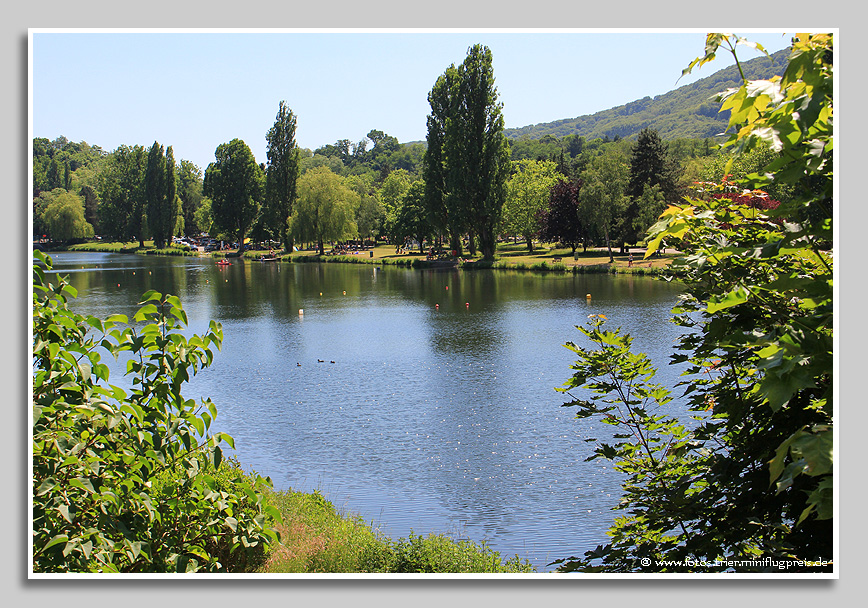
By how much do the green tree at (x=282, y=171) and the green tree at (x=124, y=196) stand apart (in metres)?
14.4

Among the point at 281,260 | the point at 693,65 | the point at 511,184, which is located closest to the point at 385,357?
the point at 693,65

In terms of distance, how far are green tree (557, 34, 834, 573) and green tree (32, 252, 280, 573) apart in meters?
3.11

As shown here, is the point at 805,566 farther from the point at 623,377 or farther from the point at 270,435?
the point at 270,435

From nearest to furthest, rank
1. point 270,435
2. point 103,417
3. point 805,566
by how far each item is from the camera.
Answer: point 805,566, point 103,417, point 270,435

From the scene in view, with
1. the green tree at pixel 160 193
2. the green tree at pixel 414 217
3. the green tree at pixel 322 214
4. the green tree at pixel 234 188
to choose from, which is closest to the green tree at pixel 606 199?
the green tree at pixel 414 217

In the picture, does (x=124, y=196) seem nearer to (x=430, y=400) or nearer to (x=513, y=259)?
(x=513, y=259)

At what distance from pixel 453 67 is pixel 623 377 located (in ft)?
197

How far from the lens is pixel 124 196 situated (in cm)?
7681

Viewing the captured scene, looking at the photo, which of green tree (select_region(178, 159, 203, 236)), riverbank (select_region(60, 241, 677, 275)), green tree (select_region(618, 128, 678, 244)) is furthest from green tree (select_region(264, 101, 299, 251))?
green tree (select_region(618, 128, 678, 244))

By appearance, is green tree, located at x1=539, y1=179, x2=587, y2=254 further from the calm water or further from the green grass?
the green grass

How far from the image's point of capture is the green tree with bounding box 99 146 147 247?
68.4 metres

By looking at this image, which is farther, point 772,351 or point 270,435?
point 270,435

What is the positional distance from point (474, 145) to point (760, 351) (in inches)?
2365

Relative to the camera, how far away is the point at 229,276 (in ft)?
209
